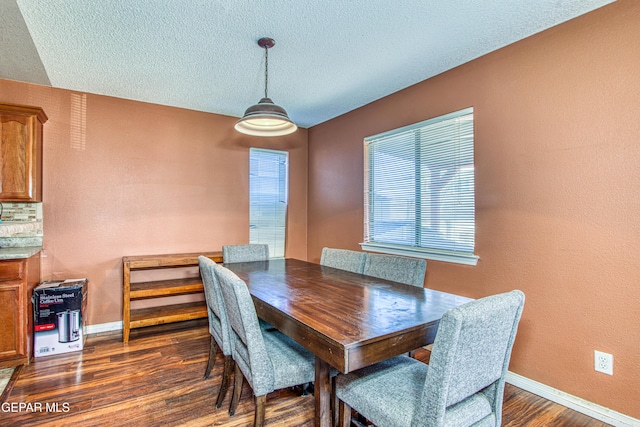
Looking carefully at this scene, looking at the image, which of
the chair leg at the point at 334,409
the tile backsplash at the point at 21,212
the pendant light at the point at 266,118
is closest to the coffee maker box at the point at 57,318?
the tile backsplash at the point at 21,212

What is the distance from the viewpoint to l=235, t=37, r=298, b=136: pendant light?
2318mm

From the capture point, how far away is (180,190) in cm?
393

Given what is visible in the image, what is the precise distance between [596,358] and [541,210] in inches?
38.1

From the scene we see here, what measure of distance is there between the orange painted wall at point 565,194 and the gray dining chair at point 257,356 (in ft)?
5.49

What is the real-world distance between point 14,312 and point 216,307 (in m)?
1.86

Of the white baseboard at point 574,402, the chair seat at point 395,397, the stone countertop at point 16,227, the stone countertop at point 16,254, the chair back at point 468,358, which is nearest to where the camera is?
the chair back at point 468,358

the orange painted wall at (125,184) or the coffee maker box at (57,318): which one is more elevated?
the orange painted wall at (125,184)

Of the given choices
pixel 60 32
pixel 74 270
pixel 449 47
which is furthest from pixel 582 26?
pixel 74 270

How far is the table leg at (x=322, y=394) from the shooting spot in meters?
1.46

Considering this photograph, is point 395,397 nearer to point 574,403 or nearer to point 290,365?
point 290,365

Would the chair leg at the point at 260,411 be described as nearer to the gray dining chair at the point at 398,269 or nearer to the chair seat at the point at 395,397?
the chair seat at the point at 395,397

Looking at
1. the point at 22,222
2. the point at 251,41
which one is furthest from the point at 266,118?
the point at 22,222

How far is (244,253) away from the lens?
325 centimetres

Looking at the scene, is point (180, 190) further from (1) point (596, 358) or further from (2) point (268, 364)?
(1) point (596, 358)
